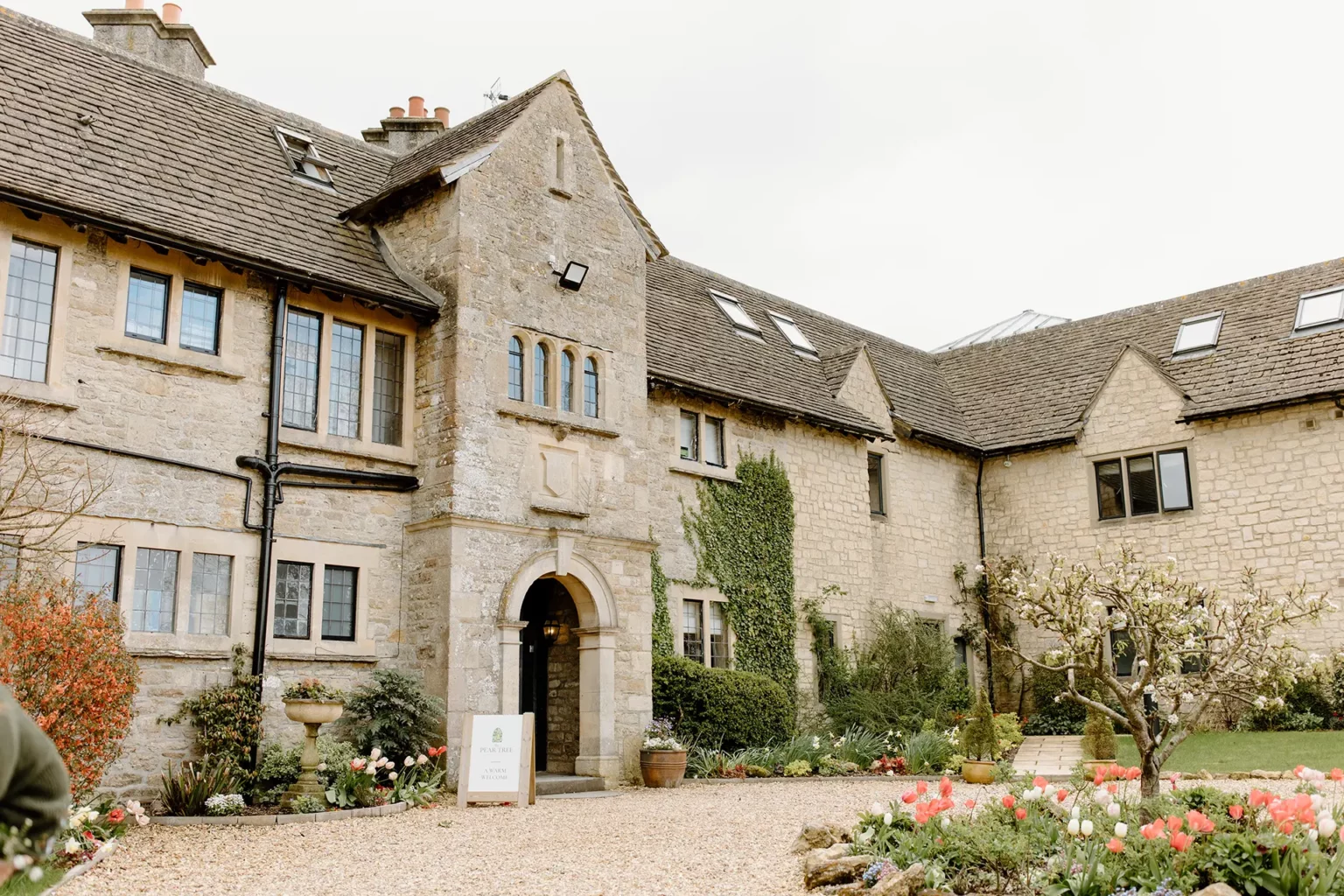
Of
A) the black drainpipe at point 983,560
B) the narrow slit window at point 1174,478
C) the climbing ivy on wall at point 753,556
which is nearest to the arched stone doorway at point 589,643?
the climbing ivy on wall at point 753,556

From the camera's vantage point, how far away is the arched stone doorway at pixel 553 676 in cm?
1642

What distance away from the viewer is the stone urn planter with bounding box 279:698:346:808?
39.2ft

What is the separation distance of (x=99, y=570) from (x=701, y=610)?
916 cm

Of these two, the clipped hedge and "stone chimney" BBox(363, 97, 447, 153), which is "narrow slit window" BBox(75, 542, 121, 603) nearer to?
the clipped hedge

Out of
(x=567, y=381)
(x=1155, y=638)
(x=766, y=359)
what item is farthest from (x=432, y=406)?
(x=1155, y=638)

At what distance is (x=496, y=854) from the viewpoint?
9484mm

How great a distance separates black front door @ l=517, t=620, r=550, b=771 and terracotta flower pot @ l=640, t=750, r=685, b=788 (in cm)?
202

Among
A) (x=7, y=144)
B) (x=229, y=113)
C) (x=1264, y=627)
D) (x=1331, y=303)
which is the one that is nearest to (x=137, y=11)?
(x=229, y=113)

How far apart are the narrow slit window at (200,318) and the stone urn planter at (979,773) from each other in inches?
437

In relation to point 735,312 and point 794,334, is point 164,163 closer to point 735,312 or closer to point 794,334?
point 735,312

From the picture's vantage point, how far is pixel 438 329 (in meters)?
15.1

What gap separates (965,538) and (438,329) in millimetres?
13672

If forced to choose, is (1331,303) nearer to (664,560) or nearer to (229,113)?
(664,560)

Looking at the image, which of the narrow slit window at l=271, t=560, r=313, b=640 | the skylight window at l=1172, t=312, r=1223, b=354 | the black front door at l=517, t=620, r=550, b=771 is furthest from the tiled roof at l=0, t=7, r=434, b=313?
the skylight window at l=1172, t=312, r=1223, b=354
